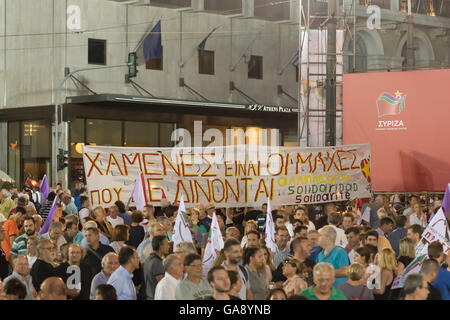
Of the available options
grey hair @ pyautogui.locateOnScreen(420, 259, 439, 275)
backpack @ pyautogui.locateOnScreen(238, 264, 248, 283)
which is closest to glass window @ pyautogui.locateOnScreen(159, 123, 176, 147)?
backpack @ pyautogui.locateOnScreen(238, 264, 248, 283)

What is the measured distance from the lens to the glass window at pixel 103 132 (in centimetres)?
4384

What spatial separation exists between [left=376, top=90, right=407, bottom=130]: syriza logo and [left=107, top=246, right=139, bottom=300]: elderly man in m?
16.6

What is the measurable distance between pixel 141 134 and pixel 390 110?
819 inches

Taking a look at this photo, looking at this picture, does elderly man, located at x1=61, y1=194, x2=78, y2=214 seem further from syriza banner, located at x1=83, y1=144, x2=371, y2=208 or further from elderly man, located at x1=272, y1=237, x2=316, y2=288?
elderly man, located at x1=272, y1=237, x2=316, y2=288

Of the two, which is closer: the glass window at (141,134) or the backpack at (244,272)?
the backpack at (244,272)

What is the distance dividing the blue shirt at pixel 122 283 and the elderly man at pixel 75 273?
2.84 ft

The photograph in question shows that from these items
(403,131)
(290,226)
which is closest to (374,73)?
(403,131)

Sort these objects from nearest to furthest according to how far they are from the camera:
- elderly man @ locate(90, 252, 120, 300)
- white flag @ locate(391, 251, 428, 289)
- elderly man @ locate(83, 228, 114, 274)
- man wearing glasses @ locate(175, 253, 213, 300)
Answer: man wearing glasses @ locate(175, 253, 213, 300)
white flag @ locate(391, 251, 428, 289)
elderly man @ locate(90, 252, 120, 300)
elderly man @ locate(83, 228, 114, 274)

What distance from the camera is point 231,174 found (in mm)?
20891

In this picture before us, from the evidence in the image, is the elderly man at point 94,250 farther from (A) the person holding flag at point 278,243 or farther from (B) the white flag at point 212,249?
(A) the person holding flag at point 278,243

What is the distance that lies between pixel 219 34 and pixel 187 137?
4.94 metres

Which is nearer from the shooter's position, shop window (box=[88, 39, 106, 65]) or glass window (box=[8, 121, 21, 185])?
shop window (box=[88, 39, 106, 65])

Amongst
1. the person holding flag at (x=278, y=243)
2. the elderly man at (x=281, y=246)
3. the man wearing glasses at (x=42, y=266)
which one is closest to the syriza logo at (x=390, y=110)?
the person holding flag at (x=278, y=243)

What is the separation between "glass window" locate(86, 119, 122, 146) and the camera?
43.8 meters
